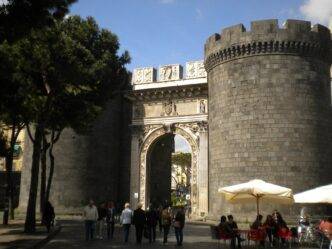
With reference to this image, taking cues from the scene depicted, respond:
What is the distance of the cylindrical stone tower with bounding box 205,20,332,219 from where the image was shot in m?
25.1

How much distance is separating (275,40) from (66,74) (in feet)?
39.7

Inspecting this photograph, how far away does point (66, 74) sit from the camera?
65.4 feet

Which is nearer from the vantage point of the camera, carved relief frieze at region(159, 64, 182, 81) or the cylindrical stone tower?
the cylindrical stone tower

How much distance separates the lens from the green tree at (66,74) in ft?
62.7

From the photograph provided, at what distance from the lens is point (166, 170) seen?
3709 centimetres

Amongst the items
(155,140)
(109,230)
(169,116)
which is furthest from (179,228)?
(155,140)

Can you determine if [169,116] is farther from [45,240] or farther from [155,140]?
[45,240]

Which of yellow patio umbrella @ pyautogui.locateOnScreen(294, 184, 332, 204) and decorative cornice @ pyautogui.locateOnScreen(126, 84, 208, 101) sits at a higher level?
decorative cornice @ pyautogui.locateOnScreen(126, 84, 208, 101)

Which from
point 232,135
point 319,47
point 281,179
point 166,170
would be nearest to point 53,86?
point 232,135

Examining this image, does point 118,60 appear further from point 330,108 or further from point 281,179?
point 330,108

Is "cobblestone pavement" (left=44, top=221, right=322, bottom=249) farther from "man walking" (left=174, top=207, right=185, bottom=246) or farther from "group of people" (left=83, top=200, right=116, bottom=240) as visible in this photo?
"group of people" (left=83, top=200, right=116, bottom=240)

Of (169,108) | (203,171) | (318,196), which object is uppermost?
(169,108)

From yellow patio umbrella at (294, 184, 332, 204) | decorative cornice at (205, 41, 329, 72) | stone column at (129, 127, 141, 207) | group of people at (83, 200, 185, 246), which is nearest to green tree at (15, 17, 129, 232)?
group of people at (83, 200, 185, 246)

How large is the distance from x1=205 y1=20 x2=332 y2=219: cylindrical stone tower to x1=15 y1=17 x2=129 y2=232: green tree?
22.1 feet
